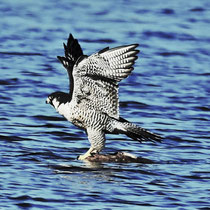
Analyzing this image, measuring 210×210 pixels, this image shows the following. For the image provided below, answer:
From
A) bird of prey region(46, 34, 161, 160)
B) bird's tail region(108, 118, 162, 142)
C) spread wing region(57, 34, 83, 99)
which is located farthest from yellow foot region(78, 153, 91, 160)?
spread wing region(57, 34, 83, 99)

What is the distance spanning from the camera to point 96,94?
10.2 meters

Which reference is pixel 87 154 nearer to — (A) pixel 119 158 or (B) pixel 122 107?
(A) pixel 119 158

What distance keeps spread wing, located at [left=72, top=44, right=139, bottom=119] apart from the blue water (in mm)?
721

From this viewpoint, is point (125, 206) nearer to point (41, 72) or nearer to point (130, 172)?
point (130, 172)

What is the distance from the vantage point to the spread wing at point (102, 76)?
9820mm

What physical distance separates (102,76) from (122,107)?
3478 mm

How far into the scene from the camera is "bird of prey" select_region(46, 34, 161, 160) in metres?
9.86

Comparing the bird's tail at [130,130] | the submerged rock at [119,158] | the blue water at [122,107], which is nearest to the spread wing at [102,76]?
the bird's tail at [130,130]

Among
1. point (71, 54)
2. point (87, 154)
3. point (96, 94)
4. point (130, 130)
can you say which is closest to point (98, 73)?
point (96, 94)

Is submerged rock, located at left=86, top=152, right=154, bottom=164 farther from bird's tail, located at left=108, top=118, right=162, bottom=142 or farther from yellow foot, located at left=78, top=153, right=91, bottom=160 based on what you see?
bird's tail, located at left=108, top=118, right=162, bottom=142

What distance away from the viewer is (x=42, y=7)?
22781 mm

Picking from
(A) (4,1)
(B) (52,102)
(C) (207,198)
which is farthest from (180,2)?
(C) (207,198)

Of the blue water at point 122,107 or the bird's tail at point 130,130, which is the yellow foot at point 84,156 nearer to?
the blue water at point 122,107

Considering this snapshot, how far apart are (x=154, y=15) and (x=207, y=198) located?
44.5 feet
